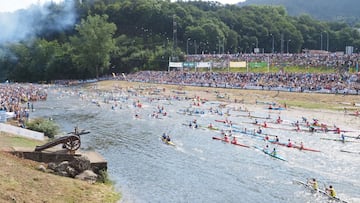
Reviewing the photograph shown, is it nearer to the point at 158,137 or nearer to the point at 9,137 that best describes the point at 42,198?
the point at 9,137

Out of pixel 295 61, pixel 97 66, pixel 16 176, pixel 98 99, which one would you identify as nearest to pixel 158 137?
pixel 16 176

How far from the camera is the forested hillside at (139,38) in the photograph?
131m

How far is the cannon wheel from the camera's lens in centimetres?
2789

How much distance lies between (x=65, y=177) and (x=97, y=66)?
109 meters

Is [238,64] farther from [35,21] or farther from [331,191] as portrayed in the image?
[331,191]

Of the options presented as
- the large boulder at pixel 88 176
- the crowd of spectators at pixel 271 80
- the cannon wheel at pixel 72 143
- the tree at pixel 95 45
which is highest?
the tree at pixel 95 45

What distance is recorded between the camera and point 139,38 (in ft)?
501

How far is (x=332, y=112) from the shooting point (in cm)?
5994

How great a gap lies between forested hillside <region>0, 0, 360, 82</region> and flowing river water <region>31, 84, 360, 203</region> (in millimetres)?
71064

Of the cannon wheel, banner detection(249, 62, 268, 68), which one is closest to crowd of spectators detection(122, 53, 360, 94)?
banner detection(249, 62, 268, 68)

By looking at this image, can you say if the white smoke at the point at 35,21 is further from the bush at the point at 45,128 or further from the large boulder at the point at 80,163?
the large boulder at the point at 80,163

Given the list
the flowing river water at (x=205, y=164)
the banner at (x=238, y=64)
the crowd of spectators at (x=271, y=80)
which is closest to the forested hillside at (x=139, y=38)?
the crowd of spectators at (x=271, y=80)

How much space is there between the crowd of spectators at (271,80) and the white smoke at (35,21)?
3076cm

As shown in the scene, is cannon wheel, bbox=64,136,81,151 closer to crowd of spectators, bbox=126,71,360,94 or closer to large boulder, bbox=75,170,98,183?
large boulder, bbox=75,170,98,183
